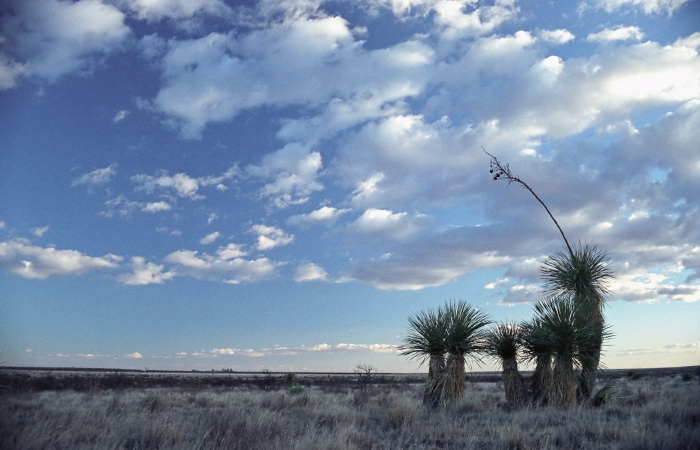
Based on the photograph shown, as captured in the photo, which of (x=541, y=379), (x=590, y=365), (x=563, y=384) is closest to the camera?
(x=563, y=384)

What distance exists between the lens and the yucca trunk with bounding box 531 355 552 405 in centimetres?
1380

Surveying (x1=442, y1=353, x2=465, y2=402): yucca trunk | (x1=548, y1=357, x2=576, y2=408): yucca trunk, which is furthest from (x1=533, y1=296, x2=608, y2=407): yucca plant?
(x1=442, y1=353, x2=465, y2=402): yucca trunk

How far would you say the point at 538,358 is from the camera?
47.4ft

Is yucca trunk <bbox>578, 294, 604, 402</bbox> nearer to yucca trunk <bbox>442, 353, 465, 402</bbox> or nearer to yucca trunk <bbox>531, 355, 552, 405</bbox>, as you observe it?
yucca trunk <bbox>531, 355, 552, 405</bbox>

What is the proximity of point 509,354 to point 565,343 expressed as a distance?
5.68 ft

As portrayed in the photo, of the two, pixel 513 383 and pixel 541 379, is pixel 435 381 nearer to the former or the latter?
pixel 513 383

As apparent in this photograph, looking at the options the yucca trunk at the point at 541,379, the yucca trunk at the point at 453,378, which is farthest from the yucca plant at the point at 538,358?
the yucca trunk at the point at 453,378

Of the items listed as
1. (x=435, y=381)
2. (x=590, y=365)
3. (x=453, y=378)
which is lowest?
(x=435, y=381)

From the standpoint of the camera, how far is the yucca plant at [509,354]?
1454 cm

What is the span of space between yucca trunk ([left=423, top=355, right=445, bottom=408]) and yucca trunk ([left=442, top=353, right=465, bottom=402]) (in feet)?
0.49

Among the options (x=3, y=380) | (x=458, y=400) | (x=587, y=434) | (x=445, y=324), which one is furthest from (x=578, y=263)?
(x=3, y=380)

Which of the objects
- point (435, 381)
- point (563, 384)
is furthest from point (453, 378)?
point (563, 384)

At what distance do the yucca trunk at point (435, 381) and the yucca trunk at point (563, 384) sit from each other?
117 inches

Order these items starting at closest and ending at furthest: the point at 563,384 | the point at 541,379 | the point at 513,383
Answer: the point at 563,384 → the point at 541,379 → the point at 513,383
